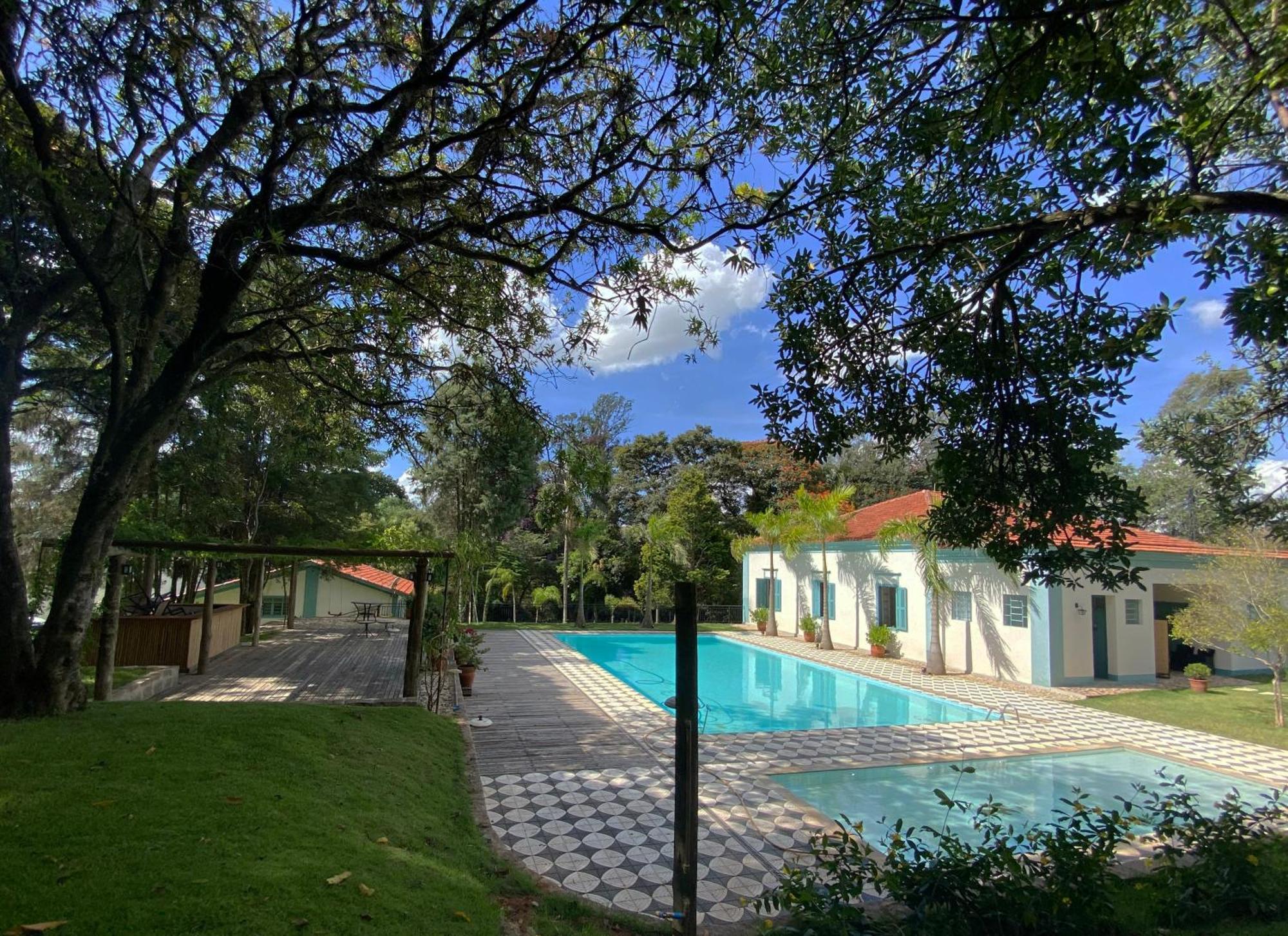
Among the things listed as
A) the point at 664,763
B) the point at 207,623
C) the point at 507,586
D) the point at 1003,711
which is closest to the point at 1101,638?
the point at 1003,711

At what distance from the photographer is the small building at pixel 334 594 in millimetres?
27422

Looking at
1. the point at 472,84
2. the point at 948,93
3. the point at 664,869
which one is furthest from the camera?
the point at 664,869

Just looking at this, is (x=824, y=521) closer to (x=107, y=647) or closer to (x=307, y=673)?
(x=307, y=673)

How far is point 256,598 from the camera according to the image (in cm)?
1616

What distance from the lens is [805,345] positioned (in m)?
4.60

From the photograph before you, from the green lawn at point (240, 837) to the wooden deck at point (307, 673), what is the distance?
3186 millimetres

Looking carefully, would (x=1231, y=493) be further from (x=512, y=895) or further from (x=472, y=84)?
(x=472, y=84)

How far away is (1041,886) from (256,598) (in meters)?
16.9

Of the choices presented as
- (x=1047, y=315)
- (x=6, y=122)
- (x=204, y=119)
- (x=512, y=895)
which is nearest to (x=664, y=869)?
(x=512, y=895)

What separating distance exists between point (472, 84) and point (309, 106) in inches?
48.3

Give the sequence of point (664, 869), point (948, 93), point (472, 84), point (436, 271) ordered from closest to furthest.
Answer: point (948, 93)
point (472, 84)
point (664, 869)
point (436, 271)

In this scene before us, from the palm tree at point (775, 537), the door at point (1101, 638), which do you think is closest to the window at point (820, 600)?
the palm tree at point (775, 537)

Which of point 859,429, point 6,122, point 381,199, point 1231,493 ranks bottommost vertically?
point 1231,493

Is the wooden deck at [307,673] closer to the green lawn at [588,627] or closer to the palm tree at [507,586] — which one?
the green lawn at [588,627]
